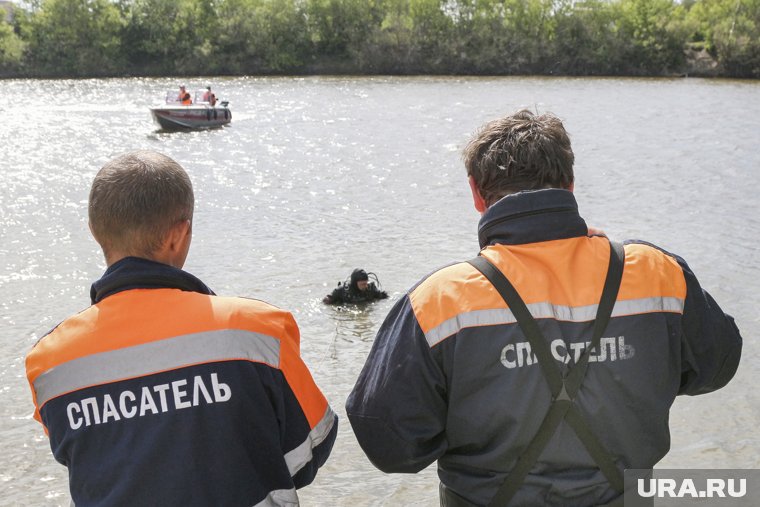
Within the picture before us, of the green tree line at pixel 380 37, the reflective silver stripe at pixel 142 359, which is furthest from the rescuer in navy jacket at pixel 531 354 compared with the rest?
the green tree line at pixel 380 37

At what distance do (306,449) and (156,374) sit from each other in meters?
0.54

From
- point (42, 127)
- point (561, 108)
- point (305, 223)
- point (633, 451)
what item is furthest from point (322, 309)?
point (561, 108)

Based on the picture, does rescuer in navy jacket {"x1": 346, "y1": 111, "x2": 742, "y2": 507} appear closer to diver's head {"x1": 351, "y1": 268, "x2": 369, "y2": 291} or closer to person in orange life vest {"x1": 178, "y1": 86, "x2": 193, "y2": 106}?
diver's head {"x1": 351, "y1": 268, "x2": 369, "y2": 291}

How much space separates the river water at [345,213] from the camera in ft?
22.4

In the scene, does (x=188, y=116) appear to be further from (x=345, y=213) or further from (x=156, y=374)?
(x=156, y=374)

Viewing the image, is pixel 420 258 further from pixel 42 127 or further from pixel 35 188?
pixel 42 127

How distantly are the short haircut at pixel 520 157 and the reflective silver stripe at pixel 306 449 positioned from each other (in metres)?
0.88

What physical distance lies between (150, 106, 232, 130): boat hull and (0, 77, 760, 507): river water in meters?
0.57

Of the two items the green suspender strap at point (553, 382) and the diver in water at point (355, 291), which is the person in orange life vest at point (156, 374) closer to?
the green suspender strap at point (553, 382)

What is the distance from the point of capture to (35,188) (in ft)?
62.8

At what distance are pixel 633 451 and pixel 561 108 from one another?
36320 millimetres

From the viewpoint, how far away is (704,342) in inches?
102

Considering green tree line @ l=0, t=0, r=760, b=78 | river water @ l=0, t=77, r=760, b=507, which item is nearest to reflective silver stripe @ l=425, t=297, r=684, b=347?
river water @ l=0, t=77, r=760, b=507

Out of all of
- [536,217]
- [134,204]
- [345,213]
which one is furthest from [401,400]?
[345,213]
